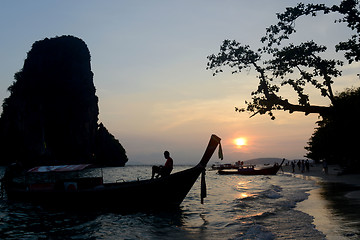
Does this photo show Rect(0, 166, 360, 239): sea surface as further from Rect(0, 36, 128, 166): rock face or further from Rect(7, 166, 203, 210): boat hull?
Rect(0, 36, 128, 166): rock face

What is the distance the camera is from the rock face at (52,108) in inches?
3735

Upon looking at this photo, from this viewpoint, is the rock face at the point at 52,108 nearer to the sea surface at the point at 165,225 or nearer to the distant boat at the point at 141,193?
the distant boat at the point at 141,193

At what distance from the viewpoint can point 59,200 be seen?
15898 millimetres

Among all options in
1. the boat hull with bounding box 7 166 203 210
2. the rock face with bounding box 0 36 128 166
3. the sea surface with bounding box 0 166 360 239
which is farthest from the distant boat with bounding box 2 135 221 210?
the rock face with bounding box 0 36 128 166

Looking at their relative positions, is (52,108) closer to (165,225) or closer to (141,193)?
(141,193)

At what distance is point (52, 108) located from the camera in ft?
328

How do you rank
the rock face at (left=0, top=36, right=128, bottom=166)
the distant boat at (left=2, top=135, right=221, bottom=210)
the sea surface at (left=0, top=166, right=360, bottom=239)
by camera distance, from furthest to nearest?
the rock face at (left=0, top=36, right=128, bottom=166) < the distant boat at (left=2, top=135, right=221, bottom=210) < the sea surface at (left=0, top=166, right=360, bottom=239)

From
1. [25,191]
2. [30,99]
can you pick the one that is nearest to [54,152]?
A: [30,99]

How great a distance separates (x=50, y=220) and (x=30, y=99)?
311ft

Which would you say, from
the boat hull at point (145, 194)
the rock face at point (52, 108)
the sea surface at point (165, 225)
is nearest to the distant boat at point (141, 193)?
the boat hull at point (145, 194)

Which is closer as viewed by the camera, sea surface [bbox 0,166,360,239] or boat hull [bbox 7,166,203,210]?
sea surface [bbox 0,166,360,239]

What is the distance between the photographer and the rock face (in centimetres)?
9488

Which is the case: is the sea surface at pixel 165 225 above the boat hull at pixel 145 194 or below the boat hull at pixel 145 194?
below

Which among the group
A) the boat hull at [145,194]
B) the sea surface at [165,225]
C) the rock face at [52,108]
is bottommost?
the sea surface at [165,225]
